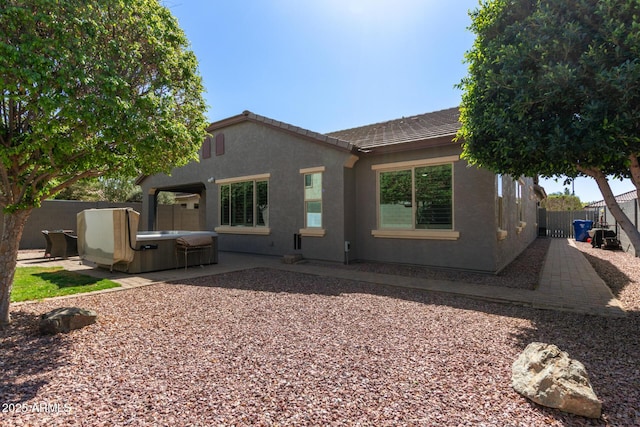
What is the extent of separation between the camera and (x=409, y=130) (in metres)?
10.4

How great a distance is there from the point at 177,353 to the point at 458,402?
286 cm

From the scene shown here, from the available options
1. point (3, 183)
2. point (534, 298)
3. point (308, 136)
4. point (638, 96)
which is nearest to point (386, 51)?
point (308, 136)

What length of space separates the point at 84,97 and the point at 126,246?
5409 mm

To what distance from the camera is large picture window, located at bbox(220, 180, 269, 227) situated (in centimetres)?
1223

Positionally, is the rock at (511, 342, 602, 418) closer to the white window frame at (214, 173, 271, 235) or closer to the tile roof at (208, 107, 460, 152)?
the tile roof at (208, 107, 460, 152)

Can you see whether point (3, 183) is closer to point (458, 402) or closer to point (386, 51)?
point (458, 402)

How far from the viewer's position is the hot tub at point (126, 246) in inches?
320

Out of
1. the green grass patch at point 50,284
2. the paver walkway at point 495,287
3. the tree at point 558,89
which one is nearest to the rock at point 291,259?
the paver walkway at point 495,287

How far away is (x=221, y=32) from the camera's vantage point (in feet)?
30.1

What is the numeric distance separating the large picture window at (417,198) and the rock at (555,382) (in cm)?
586

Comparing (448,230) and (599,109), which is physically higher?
(599,109)

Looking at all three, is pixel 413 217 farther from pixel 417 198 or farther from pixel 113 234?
pixel 113 234

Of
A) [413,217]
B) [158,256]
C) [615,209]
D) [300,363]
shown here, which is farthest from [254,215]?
[615,209]

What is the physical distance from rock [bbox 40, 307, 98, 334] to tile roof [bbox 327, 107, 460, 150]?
7837 millimetres
